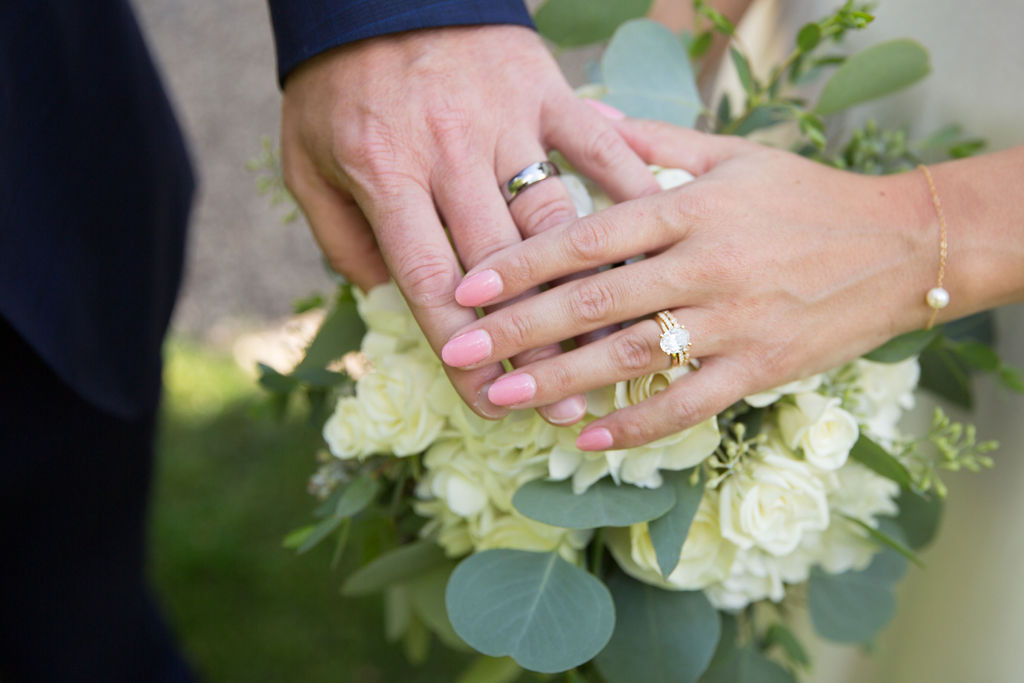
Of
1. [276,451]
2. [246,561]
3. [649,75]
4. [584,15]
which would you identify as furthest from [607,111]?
[276,451]

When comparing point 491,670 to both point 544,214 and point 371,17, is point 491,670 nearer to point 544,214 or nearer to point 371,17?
point 544,214

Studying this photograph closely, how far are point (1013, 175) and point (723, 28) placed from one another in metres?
0.40

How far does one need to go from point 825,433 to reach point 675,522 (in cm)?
19

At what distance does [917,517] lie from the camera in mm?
1121

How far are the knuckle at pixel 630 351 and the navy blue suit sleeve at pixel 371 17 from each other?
40cm

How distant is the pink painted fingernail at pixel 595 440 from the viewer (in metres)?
0.85

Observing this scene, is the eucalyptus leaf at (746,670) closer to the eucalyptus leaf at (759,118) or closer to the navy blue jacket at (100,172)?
the eucalyptus leaf at (759,118)

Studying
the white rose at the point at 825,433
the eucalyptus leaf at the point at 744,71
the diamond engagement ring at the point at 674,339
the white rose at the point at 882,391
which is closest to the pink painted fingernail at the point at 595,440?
the diamond engagement ring at the point at 674,339

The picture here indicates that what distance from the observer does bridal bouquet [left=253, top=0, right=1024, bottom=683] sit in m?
0.88

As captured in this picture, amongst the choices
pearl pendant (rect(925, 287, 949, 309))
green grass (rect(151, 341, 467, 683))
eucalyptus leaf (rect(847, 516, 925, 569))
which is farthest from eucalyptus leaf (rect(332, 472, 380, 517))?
green grass (rect(151, 341, 467, 683))

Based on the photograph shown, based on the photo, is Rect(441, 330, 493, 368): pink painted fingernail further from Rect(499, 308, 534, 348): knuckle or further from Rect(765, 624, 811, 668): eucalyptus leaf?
Rect(765, 624, 811, 668): eucalyptus leaf

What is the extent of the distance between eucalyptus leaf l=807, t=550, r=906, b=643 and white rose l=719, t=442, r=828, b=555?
242 mm

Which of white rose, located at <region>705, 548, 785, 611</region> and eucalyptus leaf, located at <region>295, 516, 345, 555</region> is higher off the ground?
eucalyptus leaf, located at <region>295, 516, 345, 555</region>

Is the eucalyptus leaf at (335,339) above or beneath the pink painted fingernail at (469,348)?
beneath
